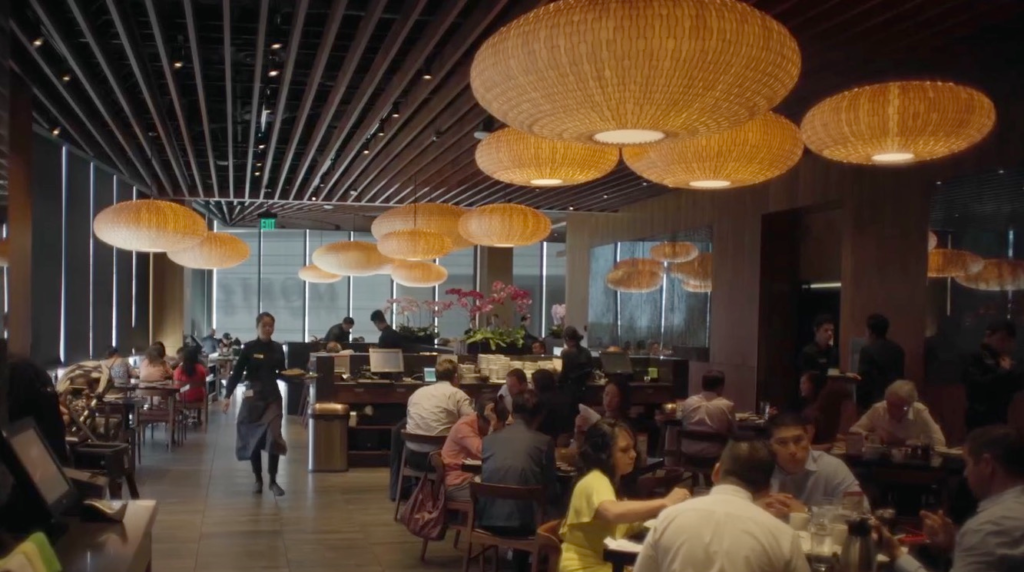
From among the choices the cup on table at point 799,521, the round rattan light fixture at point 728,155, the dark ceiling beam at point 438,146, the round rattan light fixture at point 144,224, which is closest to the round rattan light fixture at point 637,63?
the cup on table at point 799,521

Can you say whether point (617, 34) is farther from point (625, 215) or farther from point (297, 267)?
point (297, 267)

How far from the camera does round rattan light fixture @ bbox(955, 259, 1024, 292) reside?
25.0ft

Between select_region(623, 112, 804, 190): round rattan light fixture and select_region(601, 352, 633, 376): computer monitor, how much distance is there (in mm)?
5536

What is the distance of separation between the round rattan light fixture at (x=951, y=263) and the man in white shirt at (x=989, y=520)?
203 inches

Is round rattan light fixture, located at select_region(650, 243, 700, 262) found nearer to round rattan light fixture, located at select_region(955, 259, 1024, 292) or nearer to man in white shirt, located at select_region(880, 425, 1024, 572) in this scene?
round rattan light fixture, located at select_region(955, 259, 1024, 292)

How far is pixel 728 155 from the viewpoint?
18.9 feet

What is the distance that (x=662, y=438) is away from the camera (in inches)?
380

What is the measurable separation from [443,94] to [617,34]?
586 centimetres

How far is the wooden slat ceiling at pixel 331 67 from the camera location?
6734mm

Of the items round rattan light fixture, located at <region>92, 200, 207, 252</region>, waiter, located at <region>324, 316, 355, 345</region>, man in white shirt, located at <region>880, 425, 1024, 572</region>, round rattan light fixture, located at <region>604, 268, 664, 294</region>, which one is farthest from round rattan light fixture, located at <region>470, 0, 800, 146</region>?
round rattan light fixture, located at <region>604, 268, 664, 294</region>

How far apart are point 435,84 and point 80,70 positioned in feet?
9.85

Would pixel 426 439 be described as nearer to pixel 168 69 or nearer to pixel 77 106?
pixel 168 69

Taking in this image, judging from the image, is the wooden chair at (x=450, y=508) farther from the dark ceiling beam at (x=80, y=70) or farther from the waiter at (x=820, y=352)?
the dark ceiling beam at (x=80, y=70)

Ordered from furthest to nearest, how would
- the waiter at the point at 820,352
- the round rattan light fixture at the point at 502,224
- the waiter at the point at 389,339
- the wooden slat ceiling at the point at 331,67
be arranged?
the waiter at the point at 389,339, the round rattan light fixture at the point at 502,224, the waiter at the point at 820,352, the wooden slat ceiling at the point at 331,67
